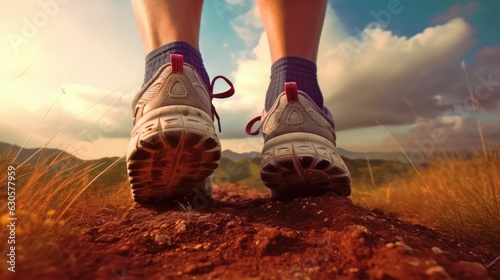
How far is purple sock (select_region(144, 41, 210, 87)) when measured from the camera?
1.36 meters

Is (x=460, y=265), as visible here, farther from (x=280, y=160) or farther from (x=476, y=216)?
(x=476, y=216)

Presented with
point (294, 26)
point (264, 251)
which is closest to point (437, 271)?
point (264, 251)

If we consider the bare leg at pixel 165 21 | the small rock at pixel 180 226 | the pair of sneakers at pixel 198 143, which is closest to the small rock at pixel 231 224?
the small rock at pixel 180 226

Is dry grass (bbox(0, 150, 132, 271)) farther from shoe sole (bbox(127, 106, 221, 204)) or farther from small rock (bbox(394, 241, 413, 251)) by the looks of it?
small rock (bbox(394, 241, 413, 251))

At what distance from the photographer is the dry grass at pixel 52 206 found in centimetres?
74

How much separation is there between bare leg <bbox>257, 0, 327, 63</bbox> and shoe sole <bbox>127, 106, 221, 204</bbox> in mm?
537

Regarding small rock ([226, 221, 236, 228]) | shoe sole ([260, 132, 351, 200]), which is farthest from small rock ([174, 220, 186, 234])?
shoe sole ([260, 132, 351, 200])

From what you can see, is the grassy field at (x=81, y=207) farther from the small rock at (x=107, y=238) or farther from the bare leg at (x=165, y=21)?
the bare leg at (x=165, y=21)

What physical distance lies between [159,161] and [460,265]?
33.9 inches

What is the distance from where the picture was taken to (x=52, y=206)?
1.26m

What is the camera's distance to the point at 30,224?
0.91m

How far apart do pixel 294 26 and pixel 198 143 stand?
697mm

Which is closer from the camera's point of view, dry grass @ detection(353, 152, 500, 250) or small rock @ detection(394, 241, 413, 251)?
small rock @ detection(394, 241, 413, 251)

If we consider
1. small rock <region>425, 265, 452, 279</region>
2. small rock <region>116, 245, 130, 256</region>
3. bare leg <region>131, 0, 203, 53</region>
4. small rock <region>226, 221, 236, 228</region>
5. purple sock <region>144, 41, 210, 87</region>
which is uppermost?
bare leg <region>131, 0, 203, 53</region>
